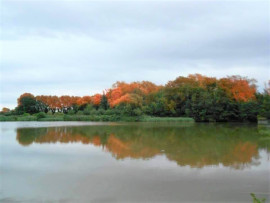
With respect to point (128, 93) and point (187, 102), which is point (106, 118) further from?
point (187, 102)

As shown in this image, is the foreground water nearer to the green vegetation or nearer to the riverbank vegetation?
the riverbank vegetation

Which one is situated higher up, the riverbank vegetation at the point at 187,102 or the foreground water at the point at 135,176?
the riverbank vegetation at the point at 187,102

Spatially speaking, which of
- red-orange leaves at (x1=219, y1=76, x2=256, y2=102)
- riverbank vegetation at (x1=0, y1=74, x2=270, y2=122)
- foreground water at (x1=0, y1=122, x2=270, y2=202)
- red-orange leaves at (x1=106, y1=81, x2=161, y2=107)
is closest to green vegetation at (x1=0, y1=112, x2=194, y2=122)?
riverbank vegetation at (x1=0, y1=74, x2=270, y2=122)

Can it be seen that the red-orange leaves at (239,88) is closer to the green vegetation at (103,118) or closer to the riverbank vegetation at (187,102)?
the riverbank vegetation at (187,102)

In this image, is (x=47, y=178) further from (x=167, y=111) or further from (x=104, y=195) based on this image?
(x=167, y=111)

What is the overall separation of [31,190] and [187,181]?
9.37 ft

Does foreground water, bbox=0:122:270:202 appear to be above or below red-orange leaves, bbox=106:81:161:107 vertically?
below

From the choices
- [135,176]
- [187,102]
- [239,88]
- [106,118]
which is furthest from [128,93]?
[135,176]

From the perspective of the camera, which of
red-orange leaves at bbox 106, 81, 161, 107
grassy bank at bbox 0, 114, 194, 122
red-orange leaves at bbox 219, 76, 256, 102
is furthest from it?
red-orange leaves at bbox 106, 81, 161, 107

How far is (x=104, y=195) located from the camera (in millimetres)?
4109

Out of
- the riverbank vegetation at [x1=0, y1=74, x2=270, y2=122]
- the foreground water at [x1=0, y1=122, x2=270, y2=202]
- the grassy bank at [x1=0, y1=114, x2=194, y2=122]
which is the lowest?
the foreground water at [x1=0, y1=122, x2=270, y2=202]

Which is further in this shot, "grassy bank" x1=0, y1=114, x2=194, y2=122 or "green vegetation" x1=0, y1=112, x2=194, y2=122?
"green vegetation" x1=0, y1=112, x2=194, y2=122

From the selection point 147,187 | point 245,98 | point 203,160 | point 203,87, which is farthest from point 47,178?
point 203,87

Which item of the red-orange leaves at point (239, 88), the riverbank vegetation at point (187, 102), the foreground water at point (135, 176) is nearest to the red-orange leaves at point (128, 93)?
the riverbank vegetation at point (187, 102)
